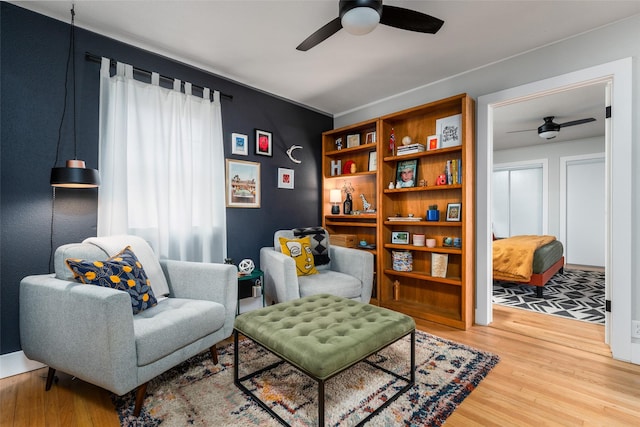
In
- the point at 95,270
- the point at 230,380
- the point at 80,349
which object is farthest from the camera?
the point at 230,380

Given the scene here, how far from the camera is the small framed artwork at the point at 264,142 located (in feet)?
10.7

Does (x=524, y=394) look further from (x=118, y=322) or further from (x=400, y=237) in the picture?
(x=118, y=322)

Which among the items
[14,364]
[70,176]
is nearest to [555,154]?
[70,176]

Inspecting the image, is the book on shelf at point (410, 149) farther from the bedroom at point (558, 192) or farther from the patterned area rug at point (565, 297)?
the patterned area rug at point (565, 297)

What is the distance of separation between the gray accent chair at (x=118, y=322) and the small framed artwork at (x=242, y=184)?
42.7 inches

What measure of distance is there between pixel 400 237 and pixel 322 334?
82.1 inches

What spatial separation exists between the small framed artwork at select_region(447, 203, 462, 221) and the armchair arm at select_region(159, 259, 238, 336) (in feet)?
7.04

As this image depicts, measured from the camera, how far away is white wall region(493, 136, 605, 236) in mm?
5319

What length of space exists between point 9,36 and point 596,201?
26.0ft

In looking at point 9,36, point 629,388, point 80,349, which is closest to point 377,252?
point 629,388

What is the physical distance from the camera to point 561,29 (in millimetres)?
2229

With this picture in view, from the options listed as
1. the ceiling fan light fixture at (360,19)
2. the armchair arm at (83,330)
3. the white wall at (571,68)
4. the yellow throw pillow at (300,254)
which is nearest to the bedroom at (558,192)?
the white wall at (571,68)

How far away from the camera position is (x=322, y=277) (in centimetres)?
280

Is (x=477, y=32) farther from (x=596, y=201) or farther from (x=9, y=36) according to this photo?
(x=596, y=201)
